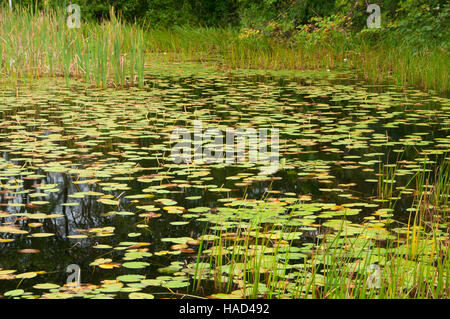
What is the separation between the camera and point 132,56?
905 cm

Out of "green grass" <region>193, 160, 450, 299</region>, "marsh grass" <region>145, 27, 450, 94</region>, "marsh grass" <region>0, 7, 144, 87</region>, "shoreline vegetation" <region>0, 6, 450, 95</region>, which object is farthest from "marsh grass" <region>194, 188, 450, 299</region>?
"marsh grass" <region>145, 27, 450, 94</region>

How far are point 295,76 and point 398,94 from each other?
257 cm

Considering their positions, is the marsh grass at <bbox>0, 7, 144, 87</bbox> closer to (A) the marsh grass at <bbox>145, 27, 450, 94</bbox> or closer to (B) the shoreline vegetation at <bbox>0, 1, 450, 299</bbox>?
(B) the shoreline vegetation at <bbox>0, 1, 450, 299</bbox>

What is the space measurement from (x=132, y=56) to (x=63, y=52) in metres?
0.96

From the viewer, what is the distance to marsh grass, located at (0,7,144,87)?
869 cm

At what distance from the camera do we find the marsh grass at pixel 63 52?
28.5 feet

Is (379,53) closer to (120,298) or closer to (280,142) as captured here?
(280,142)

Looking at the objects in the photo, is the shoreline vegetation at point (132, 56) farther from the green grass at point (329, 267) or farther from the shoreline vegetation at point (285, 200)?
the green grass at point (329, 267)

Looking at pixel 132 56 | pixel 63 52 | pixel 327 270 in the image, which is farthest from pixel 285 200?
pixel 63 52

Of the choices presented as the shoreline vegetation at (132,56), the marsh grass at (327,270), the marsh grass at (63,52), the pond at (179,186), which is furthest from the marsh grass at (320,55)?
the marsh grass at (327,270)

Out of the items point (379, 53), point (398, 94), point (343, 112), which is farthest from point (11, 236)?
point (379, 53)

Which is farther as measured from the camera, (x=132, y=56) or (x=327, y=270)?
(x=132, y=56)

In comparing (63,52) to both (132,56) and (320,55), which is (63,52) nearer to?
(132,56)
